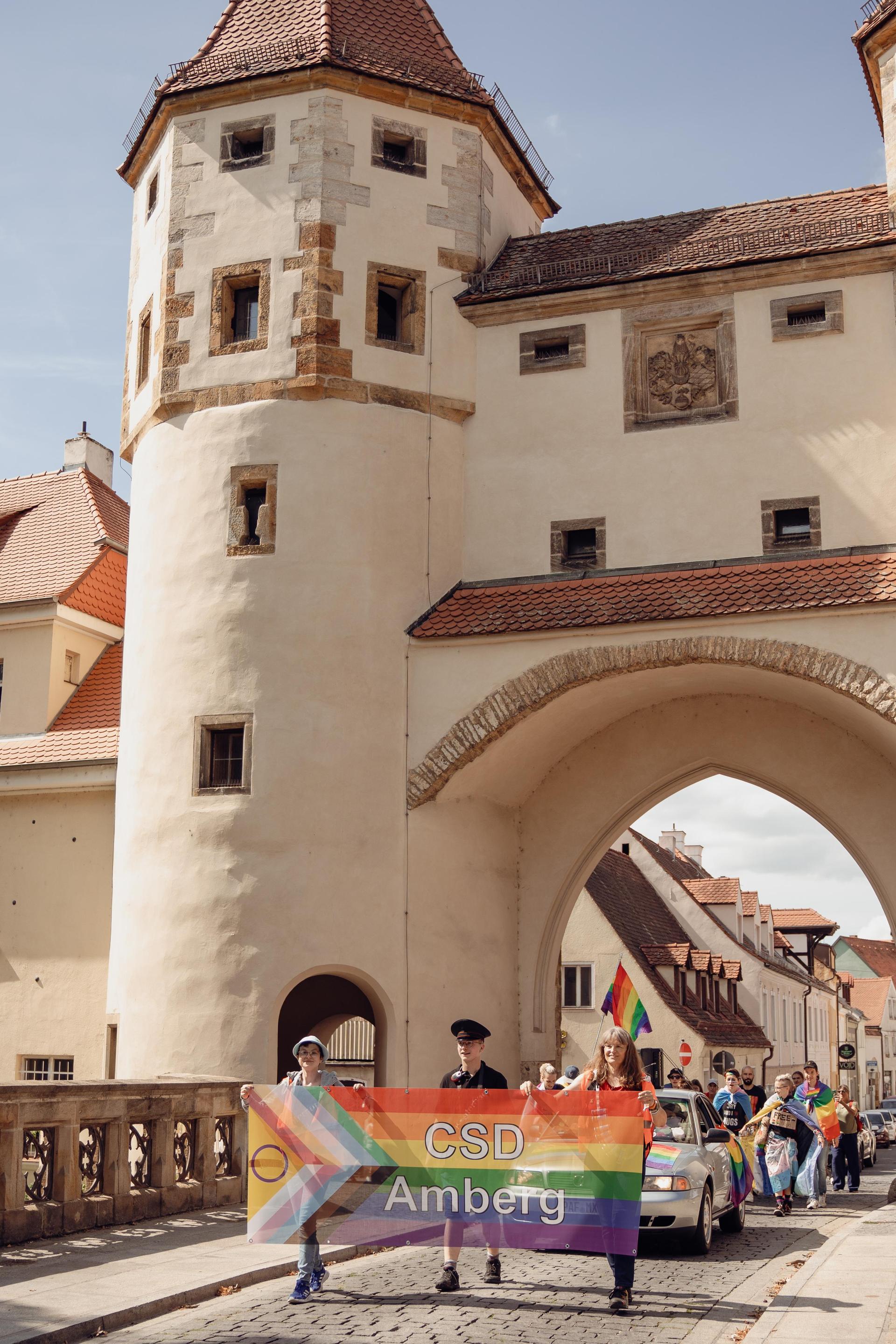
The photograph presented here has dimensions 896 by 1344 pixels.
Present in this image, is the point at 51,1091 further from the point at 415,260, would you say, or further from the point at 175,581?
the point at 415,260

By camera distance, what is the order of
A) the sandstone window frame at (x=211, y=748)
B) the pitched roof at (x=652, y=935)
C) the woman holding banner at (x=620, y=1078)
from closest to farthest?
the woman holding banner at (x=620, y=1078) → the sandstone window frame at (x=211, y=748) → the pitched roof at (x=652, y=935)

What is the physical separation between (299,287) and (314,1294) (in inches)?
530

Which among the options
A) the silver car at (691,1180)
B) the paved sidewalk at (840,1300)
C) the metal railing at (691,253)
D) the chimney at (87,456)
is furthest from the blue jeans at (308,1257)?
the chimney at (87,456)

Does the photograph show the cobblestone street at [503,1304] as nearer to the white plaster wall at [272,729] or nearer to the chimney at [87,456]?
the white plaster wall at [272,729]

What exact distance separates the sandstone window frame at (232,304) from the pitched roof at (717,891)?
2936 centimetres

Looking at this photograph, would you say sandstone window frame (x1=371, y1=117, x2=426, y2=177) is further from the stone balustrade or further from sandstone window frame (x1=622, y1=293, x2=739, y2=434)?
the stone balustrade

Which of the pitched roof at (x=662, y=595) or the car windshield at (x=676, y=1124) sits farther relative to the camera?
the pitched roof at (x=662, y=595)

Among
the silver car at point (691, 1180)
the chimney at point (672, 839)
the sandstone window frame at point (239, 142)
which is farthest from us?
the chimney at point (672, 839)

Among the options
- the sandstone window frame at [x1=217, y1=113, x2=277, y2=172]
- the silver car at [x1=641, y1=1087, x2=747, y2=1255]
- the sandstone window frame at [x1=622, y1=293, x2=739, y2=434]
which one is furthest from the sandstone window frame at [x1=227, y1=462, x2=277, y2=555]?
the silver car at [x1=641, y1=1087, x2=747, y2=1255]

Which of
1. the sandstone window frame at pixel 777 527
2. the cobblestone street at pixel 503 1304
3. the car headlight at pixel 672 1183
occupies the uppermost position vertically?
the sandstone window frame at pixel 777 527

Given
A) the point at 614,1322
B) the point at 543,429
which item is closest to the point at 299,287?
the point at 543,429

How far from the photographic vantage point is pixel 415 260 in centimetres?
1995

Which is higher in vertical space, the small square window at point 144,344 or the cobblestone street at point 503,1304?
the small square window at point 144,344

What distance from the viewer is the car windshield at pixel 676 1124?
1175 cm
